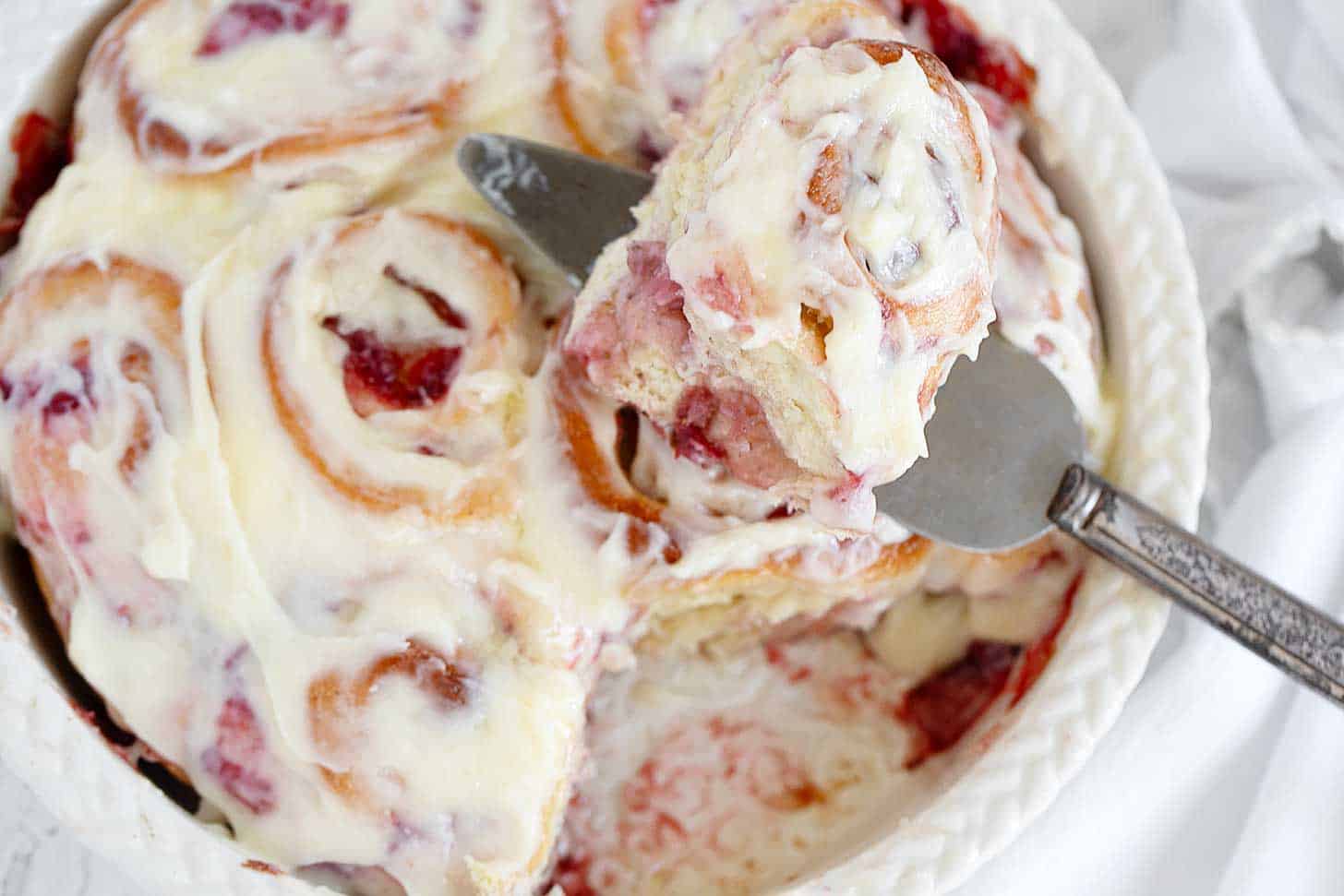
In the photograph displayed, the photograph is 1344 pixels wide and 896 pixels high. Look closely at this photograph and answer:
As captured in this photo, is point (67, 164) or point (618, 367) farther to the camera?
point (67, 164)

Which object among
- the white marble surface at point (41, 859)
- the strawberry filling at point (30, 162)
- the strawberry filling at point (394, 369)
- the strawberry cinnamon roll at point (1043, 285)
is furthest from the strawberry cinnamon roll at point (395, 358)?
the white marble surface at point (41, 859)

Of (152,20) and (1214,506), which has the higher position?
(152,20)

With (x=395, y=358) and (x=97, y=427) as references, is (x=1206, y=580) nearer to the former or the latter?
(x=395, y=358)

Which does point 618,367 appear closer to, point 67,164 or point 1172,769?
point 67,164

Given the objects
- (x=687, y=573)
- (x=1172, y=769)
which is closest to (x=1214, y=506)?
(x=1172, y=769)

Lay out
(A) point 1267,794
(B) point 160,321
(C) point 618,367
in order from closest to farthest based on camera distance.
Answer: (C) point 618,367
(B) point 160,321
(A) point 1267,794

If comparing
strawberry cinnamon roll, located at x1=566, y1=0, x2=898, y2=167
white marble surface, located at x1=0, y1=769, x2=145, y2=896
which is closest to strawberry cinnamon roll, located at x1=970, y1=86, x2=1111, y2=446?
strawberry cinnamon roll, located at x1=566, y1=0, x2=898, y2=167

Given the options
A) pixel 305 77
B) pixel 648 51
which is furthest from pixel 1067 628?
pixel 305 77
